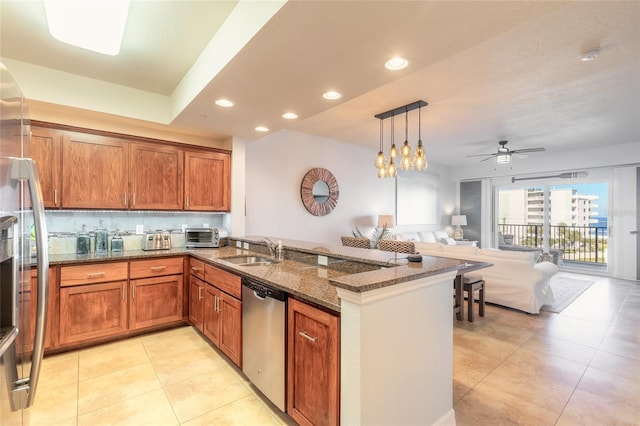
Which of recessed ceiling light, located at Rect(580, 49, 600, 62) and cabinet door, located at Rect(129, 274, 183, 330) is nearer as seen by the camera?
recessed ceiling light, located at Rect(580, 49, 600, 62)

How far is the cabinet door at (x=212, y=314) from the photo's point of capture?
2.61 meters

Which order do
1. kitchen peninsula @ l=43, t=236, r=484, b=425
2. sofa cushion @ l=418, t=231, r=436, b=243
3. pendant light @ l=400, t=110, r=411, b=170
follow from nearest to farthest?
kitchen peninsula @ l=43, t=236, r=484, b=425, pendant light @ l=400, t=110, r=411, b=170, sofa cushion @ l=418, t=231, r=436, b=243

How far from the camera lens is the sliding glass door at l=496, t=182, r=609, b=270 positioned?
6.73 m

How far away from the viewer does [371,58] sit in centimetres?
189

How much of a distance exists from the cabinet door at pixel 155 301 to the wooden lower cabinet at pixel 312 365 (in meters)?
2.02

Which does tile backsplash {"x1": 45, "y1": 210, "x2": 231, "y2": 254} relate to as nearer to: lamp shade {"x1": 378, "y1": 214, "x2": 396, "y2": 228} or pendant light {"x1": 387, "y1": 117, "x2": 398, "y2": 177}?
pendant light {"x1": 387, "y1": 117, "x2": 398, "y2": 177}

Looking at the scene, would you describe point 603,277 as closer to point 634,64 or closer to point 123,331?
point 634,64

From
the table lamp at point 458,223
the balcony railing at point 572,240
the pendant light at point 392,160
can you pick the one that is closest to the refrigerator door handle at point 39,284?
the pendant light at point 392,160

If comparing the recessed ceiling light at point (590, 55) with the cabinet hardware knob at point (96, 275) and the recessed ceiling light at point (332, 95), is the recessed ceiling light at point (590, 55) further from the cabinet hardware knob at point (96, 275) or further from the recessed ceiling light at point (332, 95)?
the cabinet hardware knob at point (96, 275)

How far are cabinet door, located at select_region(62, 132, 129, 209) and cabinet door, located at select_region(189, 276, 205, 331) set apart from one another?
1.17 m

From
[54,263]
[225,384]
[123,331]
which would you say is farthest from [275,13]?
[123,331]

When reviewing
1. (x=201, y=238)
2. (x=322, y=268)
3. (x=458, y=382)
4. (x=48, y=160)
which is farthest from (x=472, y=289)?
(x=48, y=160)

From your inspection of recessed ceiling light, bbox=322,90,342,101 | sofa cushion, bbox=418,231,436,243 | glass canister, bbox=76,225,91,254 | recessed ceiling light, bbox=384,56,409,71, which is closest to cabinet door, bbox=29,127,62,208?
glass canister, bbox=76,225,91,254

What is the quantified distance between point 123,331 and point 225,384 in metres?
1.41
